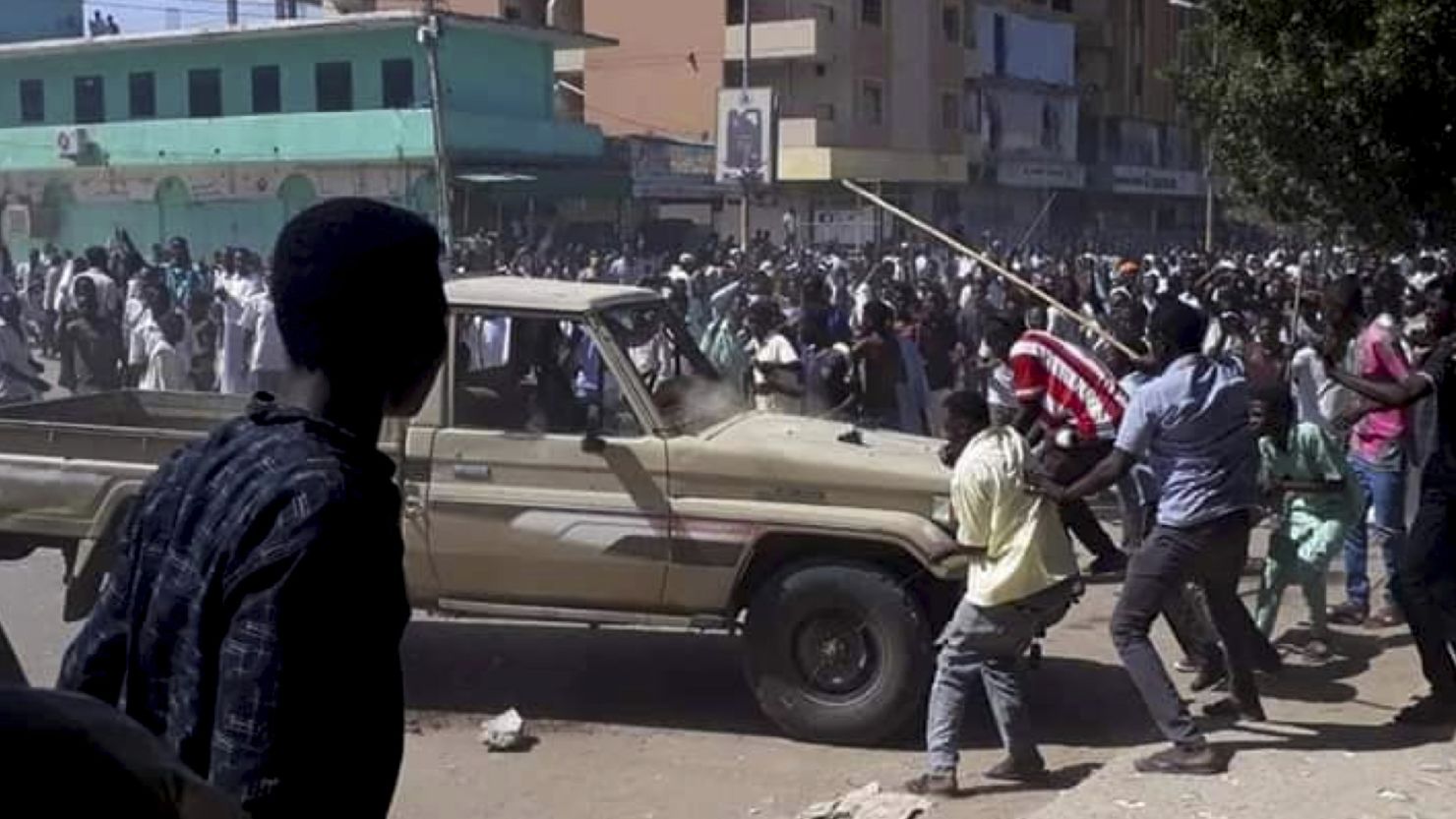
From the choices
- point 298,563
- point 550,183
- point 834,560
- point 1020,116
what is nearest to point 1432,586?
point 834,560

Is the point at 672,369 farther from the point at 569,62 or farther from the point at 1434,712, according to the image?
the point at 569,62

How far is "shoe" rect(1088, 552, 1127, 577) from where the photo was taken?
947 cm

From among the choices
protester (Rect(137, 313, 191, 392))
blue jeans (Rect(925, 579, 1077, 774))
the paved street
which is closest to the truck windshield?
the paved street

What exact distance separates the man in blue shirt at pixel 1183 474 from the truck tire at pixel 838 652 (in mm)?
860

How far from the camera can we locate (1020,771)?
6.79m

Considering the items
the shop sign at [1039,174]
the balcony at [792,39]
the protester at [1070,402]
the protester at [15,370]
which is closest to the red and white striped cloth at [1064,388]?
the protester at [1070,402]

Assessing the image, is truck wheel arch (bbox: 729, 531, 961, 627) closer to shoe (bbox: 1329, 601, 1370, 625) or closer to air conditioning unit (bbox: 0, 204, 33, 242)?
shoe (bbox: 1329, 601, 1370, 625)

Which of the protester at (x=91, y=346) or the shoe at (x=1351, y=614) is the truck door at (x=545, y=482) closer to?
the shoe at (x=1351, y=614)

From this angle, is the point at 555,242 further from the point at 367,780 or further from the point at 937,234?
→ the point at 367,780

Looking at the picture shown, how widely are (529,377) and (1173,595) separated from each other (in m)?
2.51

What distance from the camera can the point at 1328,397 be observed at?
10195mm

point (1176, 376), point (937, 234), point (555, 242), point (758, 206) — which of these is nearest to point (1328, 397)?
point (937, 234)

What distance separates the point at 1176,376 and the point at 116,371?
42.0 feet

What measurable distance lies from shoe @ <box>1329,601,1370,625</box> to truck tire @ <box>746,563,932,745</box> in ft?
8.88
